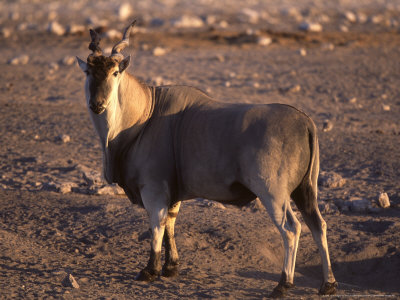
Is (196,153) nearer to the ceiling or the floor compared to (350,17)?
nearer to the ceiling

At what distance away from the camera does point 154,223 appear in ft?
21.3

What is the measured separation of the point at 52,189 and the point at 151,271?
3.14 meters

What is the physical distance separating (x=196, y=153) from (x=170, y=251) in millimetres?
1141

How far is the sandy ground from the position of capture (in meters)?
6.73

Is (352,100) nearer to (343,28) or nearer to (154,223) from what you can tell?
(154,223)

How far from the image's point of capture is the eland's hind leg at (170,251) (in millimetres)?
6805

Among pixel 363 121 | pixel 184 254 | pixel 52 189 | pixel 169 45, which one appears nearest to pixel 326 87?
pixel 363 121

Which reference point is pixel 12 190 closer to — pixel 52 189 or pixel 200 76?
pixel 52 189

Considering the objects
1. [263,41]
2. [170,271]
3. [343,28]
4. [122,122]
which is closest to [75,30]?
[263,41]

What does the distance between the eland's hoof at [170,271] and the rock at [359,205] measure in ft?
9.83

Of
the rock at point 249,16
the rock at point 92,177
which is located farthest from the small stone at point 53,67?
the rock at point 249,16

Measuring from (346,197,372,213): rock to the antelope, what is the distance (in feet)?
8.69

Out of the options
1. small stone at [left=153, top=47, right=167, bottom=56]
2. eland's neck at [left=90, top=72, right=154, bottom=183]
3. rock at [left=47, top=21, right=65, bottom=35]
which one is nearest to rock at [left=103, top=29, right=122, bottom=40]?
Result: rock at [left=47, top=21, right=65, bottom=35]

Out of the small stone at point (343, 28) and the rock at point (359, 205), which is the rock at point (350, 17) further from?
the rock at point (359, 205)
